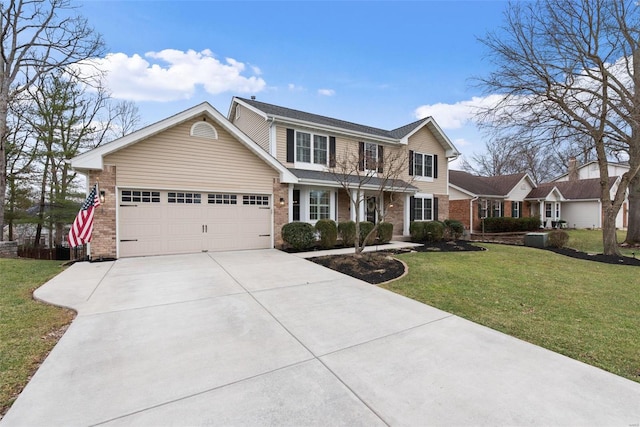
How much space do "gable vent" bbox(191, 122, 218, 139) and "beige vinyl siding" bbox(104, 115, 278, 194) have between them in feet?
0.45

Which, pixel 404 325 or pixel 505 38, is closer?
pixel 404 325

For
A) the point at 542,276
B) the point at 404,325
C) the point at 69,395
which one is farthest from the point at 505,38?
the point at 69,395

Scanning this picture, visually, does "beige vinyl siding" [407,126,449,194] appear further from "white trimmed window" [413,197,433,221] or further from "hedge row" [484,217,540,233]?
"hedge row" [484,217,540,233]

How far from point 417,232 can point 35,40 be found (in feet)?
64.4

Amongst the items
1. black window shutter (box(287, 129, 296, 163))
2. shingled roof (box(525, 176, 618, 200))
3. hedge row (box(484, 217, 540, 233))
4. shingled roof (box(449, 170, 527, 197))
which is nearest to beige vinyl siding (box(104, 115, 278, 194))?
black window shutter (box(287, 129, 296, 163))

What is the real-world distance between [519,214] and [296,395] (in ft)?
95.0

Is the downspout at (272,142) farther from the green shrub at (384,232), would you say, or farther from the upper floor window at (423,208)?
the upper floor window at (423,208)

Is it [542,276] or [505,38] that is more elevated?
[505,38]

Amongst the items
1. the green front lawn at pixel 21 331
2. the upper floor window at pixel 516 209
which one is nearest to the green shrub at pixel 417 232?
the green front lawn at pixel 21 331

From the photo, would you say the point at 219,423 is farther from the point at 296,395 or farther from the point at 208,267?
the point at 208,267

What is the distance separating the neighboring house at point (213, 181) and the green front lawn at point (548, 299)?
5.17 metres

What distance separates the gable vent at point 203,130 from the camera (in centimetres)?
1005

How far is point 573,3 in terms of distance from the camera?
38.1ft

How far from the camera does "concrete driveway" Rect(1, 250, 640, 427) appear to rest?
2281 millimetres
